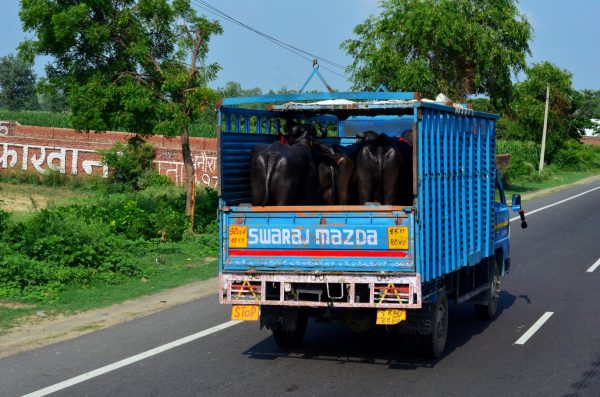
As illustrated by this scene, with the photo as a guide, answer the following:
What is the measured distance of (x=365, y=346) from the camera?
1022 cm

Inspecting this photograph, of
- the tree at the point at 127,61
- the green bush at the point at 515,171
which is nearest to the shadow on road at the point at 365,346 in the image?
the tree at the point at 127,61

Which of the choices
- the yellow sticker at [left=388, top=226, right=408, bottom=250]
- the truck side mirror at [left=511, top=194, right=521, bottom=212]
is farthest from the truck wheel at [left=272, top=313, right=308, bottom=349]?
the truck side mirror at [left=511, top=194, right=521, bottom=212]

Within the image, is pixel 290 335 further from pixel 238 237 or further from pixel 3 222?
pixel 3 222

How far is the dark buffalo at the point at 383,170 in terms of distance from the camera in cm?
923

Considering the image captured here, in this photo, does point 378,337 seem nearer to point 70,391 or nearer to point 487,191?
point 487,191

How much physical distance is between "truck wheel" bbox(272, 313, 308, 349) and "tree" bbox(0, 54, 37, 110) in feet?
290

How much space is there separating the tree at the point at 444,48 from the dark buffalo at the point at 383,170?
27844mm

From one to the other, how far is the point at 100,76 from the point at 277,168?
12.7 meters

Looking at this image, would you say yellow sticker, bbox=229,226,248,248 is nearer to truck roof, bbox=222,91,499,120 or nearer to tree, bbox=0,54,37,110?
truck roof, bbox=222,91,499,120

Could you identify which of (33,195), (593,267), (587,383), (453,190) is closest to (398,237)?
(453,190)

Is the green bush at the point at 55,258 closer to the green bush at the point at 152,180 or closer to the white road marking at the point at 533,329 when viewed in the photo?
the white road marking at the point at 533,329

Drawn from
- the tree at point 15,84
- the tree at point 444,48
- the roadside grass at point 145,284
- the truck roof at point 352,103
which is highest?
the tree at point 15,84

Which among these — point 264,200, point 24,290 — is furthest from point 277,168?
point 24,290

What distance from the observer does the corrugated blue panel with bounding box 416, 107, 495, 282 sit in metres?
8.66
